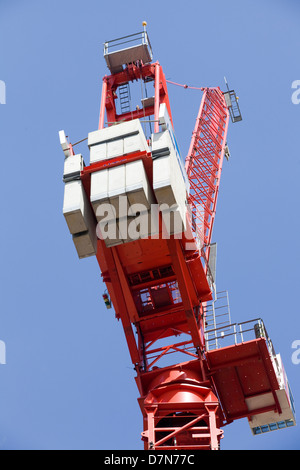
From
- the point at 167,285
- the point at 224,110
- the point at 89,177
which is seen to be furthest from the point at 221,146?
the point at 89,177

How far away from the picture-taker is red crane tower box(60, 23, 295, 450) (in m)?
36.5

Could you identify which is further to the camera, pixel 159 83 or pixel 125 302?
pixel 159 83

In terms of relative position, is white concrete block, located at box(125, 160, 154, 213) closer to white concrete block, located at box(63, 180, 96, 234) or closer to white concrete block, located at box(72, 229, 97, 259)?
white concrete block, located at box(63, 180, 96, 234)

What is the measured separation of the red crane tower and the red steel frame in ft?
0.14

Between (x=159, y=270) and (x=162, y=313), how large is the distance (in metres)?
2.18

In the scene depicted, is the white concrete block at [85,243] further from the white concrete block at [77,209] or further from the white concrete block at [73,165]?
the white concrete block at [73,165]

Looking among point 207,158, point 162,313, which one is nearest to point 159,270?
point 162,313

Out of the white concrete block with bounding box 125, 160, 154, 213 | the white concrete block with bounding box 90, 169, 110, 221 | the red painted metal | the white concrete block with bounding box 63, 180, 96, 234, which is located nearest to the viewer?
the white concrete block with bounding box 125, 160, 154, 213

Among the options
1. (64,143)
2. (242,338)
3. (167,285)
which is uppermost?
(64,143)

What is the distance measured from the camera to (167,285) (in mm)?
42031

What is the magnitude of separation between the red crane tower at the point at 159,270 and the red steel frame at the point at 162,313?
0.04 m

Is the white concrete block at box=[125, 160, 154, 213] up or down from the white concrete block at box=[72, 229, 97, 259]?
up
